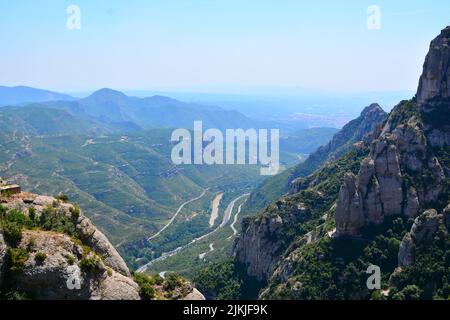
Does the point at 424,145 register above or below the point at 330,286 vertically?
above

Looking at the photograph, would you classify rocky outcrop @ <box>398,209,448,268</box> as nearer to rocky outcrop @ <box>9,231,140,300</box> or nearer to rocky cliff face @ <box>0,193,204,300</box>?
rocky cliff face @ <box>0,193,204,300</box>

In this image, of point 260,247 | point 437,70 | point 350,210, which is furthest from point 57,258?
point 437,70

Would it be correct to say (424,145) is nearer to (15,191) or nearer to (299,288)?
(299,288)

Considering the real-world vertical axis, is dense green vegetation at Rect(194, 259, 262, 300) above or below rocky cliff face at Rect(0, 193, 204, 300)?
below

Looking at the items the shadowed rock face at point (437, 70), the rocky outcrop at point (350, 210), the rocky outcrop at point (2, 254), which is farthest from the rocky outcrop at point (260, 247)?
the rocky outcrop at point (2, 254)

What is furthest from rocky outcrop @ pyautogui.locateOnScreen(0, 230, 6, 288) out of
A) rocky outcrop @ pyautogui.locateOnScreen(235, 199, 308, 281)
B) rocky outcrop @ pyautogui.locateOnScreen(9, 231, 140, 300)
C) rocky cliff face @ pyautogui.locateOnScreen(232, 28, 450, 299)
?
rocky outcrop @ pyautogui.locateOnScreen(235, 199, 308, 281)

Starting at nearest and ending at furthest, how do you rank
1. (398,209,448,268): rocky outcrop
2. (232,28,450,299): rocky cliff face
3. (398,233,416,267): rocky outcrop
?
(398,233,416,267): rocky outcrop
(398,209,448,268): rocky outcrop
(232,28,450,299): rocky cliff face

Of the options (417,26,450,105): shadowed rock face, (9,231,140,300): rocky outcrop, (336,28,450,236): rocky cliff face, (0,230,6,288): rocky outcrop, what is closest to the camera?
(0,230,6,288): rocky outcrop

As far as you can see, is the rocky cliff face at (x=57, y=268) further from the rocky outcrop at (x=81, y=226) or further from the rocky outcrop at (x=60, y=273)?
the rocky outcrop at (x=81, y=226)
